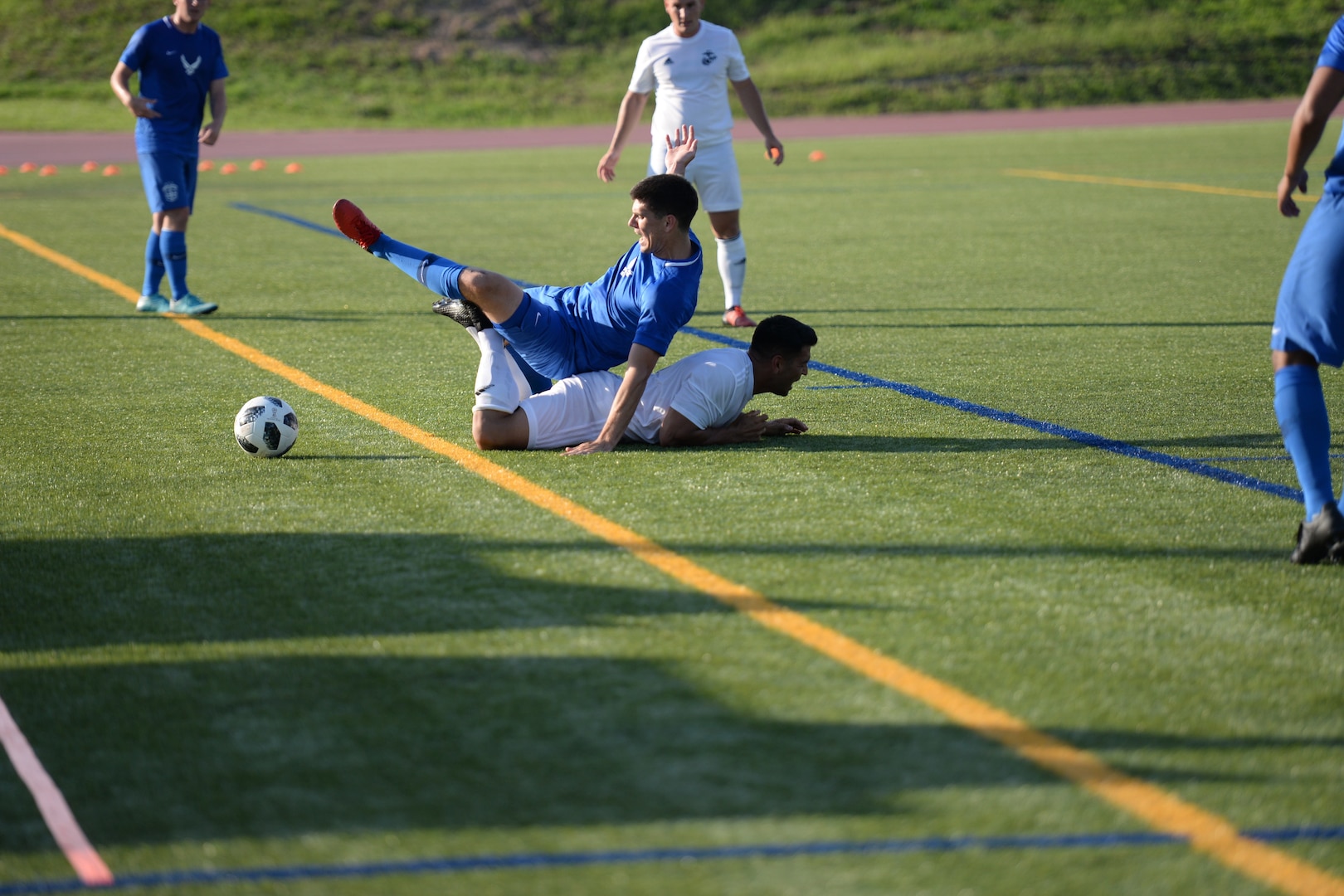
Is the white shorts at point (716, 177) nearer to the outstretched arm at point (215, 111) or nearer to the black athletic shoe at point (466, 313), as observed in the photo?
the outstretched arm at point (215, 111)

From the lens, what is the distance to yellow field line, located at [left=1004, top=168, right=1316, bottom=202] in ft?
55.9

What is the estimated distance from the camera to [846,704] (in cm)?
334

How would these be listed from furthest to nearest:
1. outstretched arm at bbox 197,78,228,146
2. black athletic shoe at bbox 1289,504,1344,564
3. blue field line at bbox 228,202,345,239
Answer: blue field line at bbox 228,202,345,239
outstretched arm at bbox 197,78,228,146
black athletic shoe at bbox 1289,504,1344,564

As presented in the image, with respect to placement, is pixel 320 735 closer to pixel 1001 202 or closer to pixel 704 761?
pixel 704 761

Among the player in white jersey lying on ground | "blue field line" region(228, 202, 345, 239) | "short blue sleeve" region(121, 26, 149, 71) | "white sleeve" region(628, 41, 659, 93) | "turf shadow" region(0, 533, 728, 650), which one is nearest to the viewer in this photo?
"turf shadow" region(0, 533, 728, 650)

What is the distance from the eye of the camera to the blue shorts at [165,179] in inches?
379

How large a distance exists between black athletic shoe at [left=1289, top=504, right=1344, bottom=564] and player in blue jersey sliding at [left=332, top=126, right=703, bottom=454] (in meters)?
2.31

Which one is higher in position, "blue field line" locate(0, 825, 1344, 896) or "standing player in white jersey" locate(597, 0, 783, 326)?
"standing player in white jersey" locate(597, 0, 783, 326)

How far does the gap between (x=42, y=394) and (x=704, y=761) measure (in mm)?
5168

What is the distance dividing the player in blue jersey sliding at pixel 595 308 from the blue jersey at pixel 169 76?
3960 millimetres

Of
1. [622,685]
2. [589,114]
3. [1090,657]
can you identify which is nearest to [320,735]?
[622,685]

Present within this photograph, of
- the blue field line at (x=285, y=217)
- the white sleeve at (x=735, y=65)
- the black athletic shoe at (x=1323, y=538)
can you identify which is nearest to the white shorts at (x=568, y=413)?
the black athletic shoe at (x=1323, y=538)

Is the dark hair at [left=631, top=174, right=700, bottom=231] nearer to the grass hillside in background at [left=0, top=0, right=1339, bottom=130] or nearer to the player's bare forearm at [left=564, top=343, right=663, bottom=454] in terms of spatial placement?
the player's bare forearm at [left=564, top=343, right=663, bottom=454]

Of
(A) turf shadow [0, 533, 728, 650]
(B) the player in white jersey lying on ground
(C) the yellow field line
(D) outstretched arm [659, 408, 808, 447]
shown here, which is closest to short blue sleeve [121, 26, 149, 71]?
(B) the player in white jersey lying on ground
